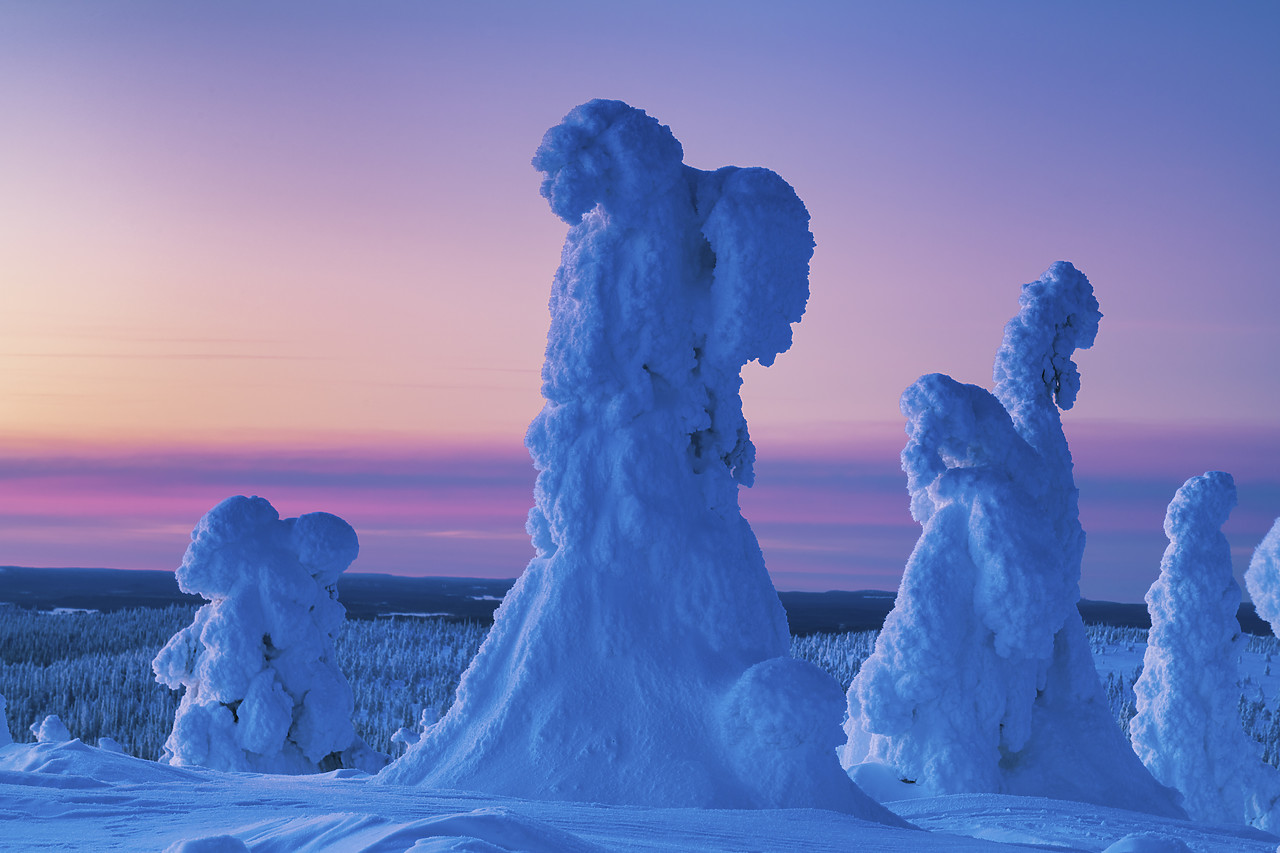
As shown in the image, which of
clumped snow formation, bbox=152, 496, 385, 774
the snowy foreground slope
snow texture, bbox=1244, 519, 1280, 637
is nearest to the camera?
the snowy foreground slope

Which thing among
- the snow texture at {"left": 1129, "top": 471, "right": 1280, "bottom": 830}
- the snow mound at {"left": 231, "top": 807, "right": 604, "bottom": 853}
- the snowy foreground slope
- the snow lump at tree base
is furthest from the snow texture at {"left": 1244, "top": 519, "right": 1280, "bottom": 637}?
the snow mound at {"left": 231, "top": 807, "right": 604, "bottom": 853}

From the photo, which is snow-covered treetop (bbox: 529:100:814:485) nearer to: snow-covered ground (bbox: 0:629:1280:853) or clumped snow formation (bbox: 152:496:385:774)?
snow-covered ground (bbox: 0:629:1280:853)

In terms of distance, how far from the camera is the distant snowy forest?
37.7 metres

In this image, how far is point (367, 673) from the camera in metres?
47.3

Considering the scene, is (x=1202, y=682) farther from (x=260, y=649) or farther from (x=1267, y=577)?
(x=260, y=649)

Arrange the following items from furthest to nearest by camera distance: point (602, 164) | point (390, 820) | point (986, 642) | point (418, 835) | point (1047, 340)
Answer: point (1047, 340), point (986, 642), point (602, 164), point (390, 820), point (418, 835)

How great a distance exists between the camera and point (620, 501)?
31.9ft

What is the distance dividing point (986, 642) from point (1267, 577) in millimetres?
8496

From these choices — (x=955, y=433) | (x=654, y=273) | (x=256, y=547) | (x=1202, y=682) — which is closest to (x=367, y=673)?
(x=256, y=547)

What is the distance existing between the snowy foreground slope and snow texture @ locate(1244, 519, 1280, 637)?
433 inches

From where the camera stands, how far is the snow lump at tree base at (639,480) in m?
9.03

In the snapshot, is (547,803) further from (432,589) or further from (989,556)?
(432,589)

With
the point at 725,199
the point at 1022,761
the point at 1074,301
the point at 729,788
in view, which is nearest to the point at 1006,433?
the point at 1074,301

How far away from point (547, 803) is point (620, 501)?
2.74m
